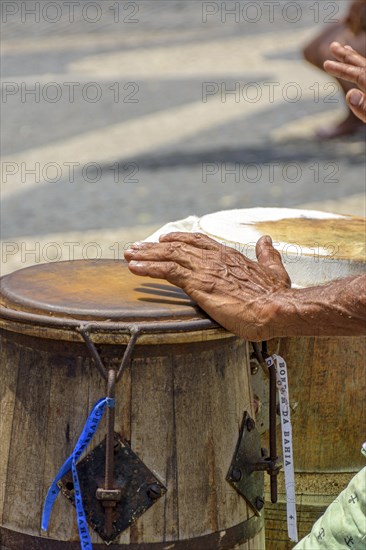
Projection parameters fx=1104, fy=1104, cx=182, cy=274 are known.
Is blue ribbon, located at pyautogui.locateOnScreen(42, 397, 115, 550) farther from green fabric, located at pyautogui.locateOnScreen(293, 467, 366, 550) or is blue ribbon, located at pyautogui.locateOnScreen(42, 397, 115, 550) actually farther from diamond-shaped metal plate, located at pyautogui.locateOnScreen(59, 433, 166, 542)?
green fabric, located at pyautogui.locateOnScreen(293, 467, 366, 550)

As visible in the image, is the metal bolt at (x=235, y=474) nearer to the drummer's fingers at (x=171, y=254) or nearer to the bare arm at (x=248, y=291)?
the bare arm at (x=248, y=291)

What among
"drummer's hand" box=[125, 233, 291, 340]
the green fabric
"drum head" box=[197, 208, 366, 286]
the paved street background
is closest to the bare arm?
"drummer's hand" box=[125, 233, 291, 340]

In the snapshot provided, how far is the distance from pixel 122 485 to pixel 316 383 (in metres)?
0.73

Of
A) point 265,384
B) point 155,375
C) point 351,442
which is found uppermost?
point 155,375

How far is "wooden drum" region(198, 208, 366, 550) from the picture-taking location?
102 inches

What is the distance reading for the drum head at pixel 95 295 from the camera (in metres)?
2.13

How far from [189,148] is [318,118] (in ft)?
6.16

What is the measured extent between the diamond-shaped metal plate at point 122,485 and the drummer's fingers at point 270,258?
19.6 inches

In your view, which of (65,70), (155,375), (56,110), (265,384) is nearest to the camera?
(155,375)

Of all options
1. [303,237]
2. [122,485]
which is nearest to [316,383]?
[303,237]

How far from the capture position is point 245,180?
25.0ft

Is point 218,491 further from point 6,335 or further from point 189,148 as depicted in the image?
point 189,148

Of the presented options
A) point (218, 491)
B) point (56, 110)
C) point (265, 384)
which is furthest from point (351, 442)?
point (56, 110)

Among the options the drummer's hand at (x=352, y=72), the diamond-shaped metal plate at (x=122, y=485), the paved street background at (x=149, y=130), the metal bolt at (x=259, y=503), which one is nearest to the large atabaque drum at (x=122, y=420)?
the diamond-shaped metal plate at (x=122, y=485)
